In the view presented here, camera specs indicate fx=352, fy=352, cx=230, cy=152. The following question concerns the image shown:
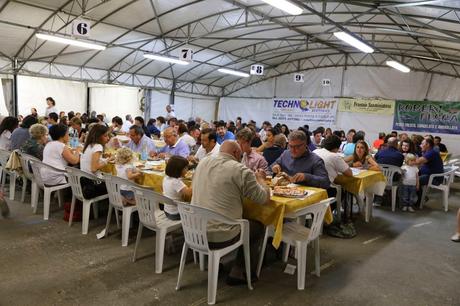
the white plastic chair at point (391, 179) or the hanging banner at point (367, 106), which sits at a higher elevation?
the hanging banner at point (367, 106)

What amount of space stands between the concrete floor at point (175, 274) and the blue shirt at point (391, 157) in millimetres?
1780

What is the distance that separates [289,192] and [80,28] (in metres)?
7.46

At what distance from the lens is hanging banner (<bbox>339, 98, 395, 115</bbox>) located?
14.3 metres

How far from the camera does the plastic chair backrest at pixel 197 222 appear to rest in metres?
2.76

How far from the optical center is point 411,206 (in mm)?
6492

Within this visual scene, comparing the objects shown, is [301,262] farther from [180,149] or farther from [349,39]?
[349,39]

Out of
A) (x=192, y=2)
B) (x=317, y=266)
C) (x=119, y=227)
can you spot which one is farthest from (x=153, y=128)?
(x=317, y=266)

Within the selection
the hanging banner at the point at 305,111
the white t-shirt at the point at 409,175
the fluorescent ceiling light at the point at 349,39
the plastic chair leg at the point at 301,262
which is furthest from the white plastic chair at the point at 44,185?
the hanging banner at the point at 305,111

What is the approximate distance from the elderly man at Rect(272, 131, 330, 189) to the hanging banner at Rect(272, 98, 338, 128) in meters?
12.4

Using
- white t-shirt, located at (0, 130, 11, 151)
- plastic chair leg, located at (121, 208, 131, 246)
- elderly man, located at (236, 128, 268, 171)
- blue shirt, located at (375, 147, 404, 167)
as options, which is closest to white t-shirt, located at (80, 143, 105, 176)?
plastic chair leg, located at (121, 208, 131, 246)

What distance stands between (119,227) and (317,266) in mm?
2507

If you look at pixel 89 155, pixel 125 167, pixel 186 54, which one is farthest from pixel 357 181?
pixel 186 54

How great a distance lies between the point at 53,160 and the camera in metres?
4.66

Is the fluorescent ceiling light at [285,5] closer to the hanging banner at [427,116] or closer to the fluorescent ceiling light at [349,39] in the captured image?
the fluorescent ceiling light at [349,39]
